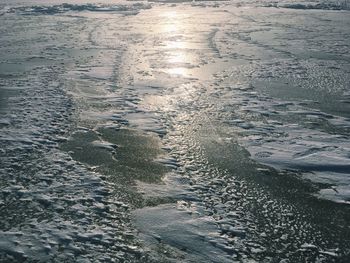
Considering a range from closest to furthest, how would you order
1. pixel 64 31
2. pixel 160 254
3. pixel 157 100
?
pixel 160 254 < pixel 157 100 < pixel 64 31

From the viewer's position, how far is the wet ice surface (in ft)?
8.87

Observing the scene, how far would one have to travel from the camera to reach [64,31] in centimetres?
1303

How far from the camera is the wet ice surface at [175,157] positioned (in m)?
2.70

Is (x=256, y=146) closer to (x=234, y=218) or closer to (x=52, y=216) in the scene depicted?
(x=234, y=218)

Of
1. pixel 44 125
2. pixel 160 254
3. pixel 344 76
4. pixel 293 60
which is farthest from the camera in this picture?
pixel 293 60

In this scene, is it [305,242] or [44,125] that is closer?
[305,242]

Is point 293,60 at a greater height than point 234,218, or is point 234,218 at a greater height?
point 293,60

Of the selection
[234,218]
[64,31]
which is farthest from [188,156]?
[64,31]

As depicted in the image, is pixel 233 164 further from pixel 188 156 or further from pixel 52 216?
pixel 52 216

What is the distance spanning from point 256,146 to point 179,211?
59.4 inches

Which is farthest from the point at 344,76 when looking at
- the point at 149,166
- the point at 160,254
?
the point at 160,254

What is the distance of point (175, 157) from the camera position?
398 cm

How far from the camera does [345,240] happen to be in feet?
8.88

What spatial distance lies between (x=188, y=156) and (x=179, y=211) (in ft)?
3.30
